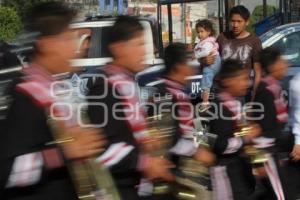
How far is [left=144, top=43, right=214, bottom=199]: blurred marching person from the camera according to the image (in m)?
3.79

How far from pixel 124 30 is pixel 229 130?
4.21 feet

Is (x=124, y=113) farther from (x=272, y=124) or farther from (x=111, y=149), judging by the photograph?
(x=272, y=124)

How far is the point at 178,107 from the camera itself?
385 cm

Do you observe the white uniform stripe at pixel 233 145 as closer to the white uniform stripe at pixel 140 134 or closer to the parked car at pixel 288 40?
the white uniform stripe at pixel 140 134

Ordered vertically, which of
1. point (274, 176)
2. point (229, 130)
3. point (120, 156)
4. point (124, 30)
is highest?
point (124, 30)

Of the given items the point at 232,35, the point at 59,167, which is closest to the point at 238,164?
the point at 59,167

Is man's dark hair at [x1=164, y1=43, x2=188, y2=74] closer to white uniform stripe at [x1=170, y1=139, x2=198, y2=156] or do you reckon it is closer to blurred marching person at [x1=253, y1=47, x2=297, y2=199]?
white uniform stripe at [x1=170, y1=139, x2=198, y2=156]

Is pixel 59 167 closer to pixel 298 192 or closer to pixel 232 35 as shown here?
pixel 298 192

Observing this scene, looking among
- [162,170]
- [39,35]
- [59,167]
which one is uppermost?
[39,35]

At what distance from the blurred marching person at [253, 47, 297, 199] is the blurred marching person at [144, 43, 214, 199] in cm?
61

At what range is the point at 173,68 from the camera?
3.91 m

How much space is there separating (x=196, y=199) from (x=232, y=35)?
3294 millimetres

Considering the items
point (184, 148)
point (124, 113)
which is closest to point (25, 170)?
point (124, 113)

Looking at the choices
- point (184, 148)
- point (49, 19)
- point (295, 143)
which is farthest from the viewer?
point (295, 143)
